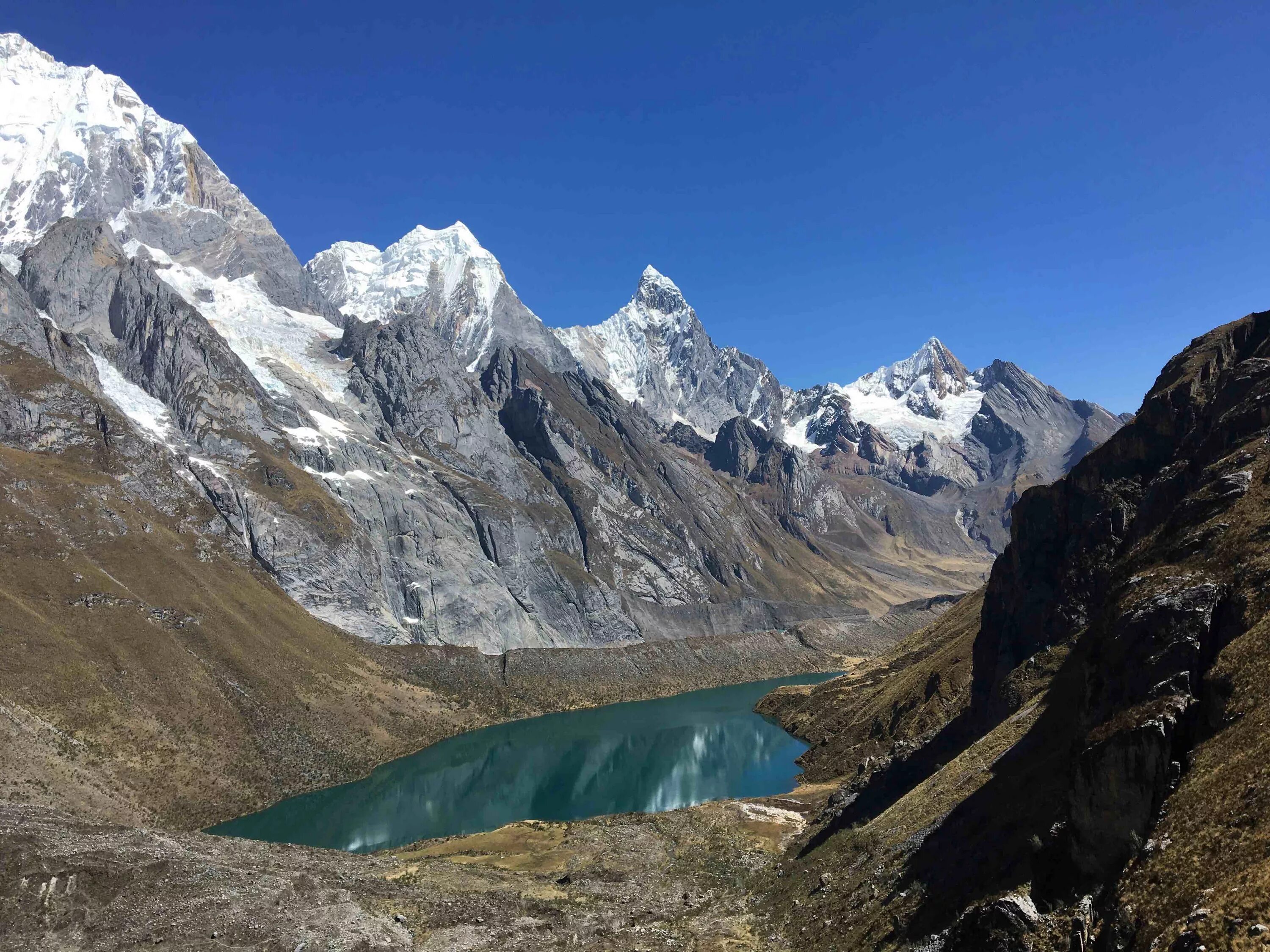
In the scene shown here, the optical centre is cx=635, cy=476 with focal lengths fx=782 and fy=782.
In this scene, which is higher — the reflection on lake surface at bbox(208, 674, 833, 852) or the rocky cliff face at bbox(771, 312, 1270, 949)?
the rocky cliff face at bbox(771, 312, 1270, 949)

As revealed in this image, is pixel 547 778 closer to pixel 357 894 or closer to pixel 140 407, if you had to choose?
pixel 357 894

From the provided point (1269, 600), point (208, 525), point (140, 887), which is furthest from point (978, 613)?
point (208, 525)

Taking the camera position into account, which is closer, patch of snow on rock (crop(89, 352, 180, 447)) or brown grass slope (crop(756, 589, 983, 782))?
brown grass slope (crop(756, 589, 983, 782))

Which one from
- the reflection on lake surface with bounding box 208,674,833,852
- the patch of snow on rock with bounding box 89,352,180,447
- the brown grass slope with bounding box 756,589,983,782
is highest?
the patch of snow on rock with bounding box 89,352,180,447

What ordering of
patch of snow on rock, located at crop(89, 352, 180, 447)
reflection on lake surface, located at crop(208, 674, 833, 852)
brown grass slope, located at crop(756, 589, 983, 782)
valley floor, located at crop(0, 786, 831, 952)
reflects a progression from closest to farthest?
valley floor, located at crop(0, 786, 831, 952)
reflection on lake surface, located at crop(208, 674, 833, 852)
brown grass slope, located at crop(756, 589, 983, 782)
patch of snow on rock, located at crop(89, 352, 180, 447)

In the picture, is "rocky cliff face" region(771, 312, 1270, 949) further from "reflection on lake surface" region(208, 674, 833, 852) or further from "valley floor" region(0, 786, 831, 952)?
"reflection on lake surface" region(208, 674, 833, 852)

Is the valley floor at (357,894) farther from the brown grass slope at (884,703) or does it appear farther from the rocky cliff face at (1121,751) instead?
the brown grass slope at (884,703)

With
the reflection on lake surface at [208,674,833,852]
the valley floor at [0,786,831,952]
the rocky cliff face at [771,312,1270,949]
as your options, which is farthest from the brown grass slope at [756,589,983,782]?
the valley floor at [0,786,831,952]
